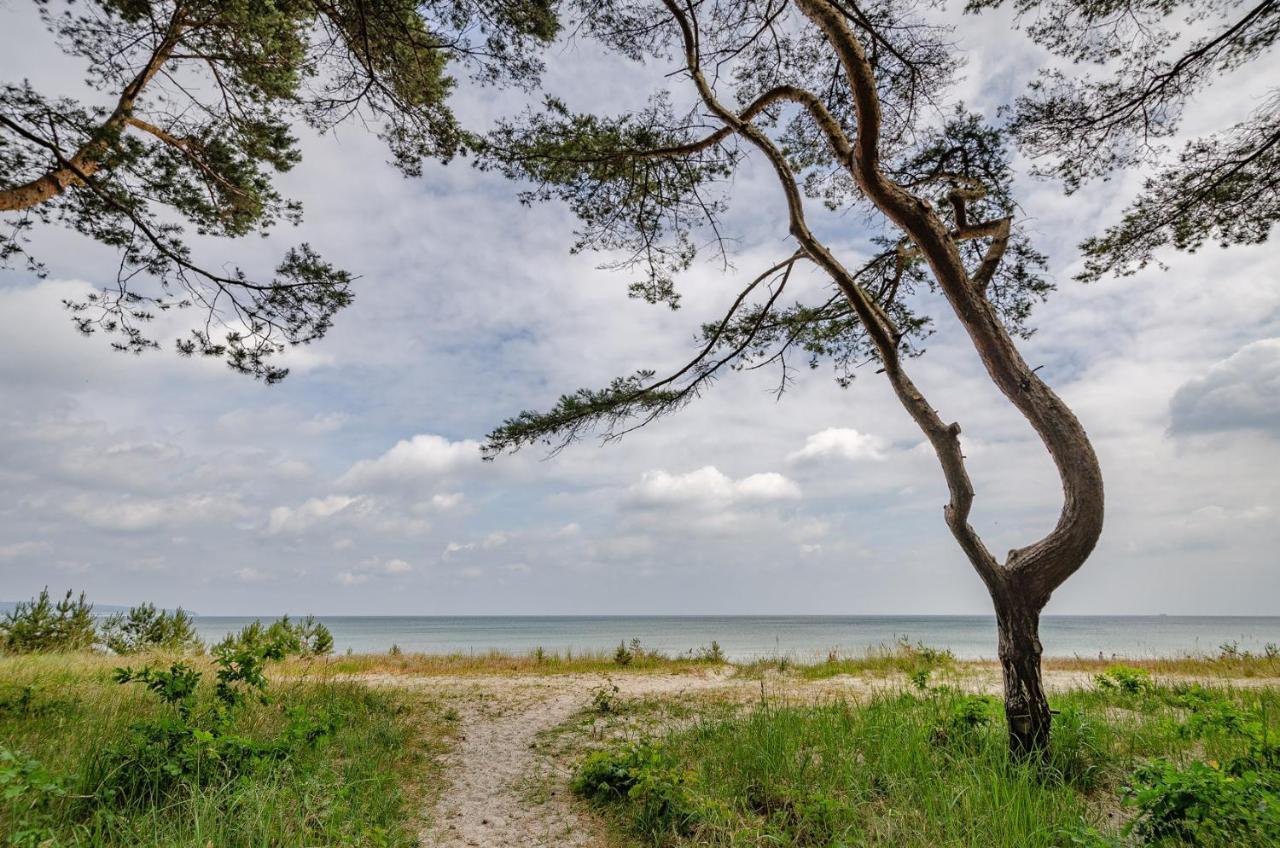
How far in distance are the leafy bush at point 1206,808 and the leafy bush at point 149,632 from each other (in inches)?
550

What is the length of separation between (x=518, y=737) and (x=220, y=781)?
124 inches

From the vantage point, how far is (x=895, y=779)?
374 centimetres

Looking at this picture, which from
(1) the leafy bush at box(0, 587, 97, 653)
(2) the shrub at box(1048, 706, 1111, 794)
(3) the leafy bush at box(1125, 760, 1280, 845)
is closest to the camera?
(3) the leafy bush at box(1125, 760, 1280, 845)

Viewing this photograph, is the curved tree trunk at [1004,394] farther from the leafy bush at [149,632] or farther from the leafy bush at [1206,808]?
the leafy bush at [149,632]

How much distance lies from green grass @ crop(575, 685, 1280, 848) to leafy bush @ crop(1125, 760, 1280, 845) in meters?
0.03

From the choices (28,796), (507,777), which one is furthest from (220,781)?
(507,777)

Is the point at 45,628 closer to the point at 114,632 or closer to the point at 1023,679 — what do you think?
Answer: the point at 114,632

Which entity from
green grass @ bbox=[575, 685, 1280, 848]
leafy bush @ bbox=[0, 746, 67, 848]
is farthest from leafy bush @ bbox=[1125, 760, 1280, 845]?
leafy bush @ bbox=[0, 746, 67, 848]

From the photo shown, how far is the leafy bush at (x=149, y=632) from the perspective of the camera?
1110 cm

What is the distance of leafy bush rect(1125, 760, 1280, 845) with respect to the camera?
2410mm

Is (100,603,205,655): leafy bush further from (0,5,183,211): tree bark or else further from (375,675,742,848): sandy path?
(0,5,183,211): tree bark

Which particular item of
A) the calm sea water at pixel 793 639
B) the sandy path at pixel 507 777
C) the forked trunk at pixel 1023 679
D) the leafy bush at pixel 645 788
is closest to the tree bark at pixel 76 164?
the sandy path at pixel 507 777

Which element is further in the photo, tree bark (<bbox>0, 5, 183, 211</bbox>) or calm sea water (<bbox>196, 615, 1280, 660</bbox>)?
calm sea water (<bbox>196, 615, 1280, 660</bbox>)

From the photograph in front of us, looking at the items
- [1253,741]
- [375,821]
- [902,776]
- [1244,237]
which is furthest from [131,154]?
[1244,237]
